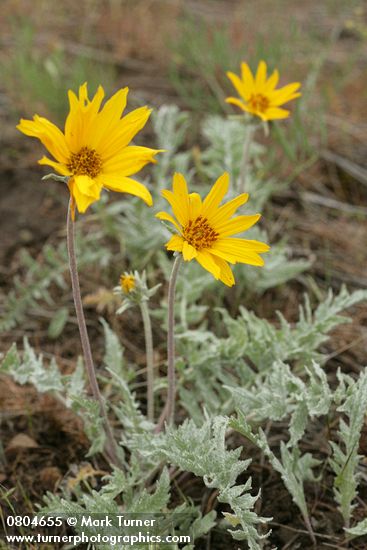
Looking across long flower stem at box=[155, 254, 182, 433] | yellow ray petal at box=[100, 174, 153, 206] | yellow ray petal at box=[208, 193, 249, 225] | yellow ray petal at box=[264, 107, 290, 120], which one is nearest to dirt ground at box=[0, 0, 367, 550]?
long flower stem at box=[155, 254, 182, 433]

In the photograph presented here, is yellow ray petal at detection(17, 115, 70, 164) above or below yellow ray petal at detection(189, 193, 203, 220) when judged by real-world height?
above

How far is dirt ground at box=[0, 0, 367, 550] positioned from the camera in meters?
2.21

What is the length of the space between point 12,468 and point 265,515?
3.11 ft

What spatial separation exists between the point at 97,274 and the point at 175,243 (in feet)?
5.06

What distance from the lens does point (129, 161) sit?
1661mm

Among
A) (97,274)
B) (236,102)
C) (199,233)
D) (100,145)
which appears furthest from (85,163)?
(97,274)

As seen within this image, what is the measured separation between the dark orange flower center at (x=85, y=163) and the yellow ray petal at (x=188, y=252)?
31 cm

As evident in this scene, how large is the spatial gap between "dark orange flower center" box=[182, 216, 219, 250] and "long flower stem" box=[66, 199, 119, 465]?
0.34 metres

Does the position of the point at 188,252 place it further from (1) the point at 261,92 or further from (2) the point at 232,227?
(1) the point at 261,92

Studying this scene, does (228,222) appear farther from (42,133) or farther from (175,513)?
(175,513)

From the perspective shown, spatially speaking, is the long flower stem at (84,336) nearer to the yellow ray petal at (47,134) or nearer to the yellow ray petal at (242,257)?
the yellow ray petal at (47,134)

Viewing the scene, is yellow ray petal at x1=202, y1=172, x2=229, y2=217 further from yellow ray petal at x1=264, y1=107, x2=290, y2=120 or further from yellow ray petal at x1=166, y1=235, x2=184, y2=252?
yellow ray petal at x1=264, y1=107, x2=290, y2=120

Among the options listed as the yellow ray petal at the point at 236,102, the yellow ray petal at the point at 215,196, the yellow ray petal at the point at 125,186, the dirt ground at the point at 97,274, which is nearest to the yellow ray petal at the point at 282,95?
the yellow ray petal at the point at 236,102

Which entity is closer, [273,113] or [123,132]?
[123,132]
